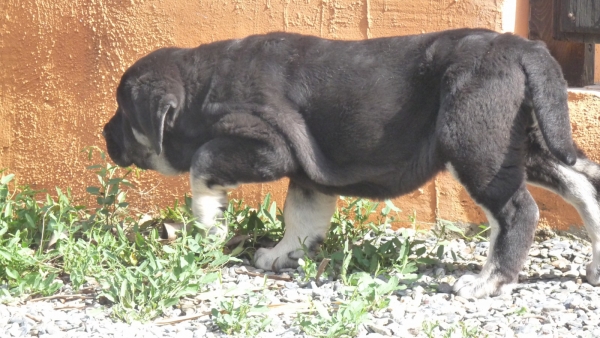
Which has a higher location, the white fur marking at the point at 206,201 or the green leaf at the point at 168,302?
the white fur marking at the point at 206,201

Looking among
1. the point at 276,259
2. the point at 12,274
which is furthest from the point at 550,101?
the point at 12,274

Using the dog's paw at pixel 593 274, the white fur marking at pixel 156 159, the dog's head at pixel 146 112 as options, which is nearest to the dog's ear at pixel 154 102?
the dog's head at pixel 146 112

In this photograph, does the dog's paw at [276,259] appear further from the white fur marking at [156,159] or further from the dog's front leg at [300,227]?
the white fur marking at [156,159]

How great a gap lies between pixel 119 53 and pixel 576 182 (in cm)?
333

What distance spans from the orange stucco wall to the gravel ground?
1135mm

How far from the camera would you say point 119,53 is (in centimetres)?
639

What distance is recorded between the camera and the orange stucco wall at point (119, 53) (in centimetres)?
596

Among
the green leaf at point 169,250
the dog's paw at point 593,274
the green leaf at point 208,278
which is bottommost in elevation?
the dog's paw at point 593,274

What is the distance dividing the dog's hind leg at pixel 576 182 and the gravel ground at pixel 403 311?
223 millimetres

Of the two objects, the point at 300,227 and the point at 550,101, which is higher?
the point at 550,101

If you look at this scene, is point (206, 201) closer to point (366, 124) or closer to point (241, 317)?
point (366, 124)

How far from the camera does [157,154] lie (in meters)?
5.55

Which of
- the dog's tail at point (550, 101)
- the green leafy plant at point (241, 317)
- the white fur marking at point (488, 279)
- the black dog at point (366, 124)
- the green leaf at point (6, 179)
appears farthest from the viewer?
the green leaf at point (6, 179)

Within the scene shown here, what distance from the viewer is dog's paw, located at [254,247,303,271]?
5.47m
